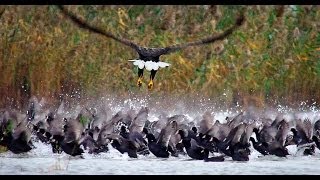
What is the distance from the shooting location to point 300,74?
8.58 ft

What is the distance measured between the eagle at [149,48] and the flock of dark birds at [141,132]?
170 millimetres

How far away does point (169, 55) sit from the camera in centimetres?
261

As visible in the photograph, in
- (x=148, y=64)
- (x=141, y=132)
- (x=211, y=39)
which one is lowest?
(x=141, y=132)

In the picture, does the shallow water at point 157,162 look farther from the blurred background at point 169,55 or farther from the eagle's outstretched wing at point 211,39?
the eagle's outstretched wing at point 211,39

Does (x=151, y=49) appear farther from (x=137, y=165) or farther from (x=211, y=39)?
(x=137, y=165)

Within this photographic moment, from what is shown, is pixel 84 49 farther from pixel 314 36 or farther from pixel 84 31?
pixel 314 36

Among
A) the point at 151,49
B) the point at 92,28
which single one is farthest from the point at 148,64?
the point at 92,28

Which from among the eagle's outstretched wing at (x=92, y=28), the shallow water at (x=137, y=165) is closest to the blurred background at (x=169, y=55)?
the eagle's outstretched wing at (x=92, y=28)

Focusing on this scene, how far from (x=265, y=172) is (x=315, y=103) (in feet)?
1.13

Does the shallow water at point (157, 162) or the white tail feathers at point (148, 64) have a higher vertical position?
the white tail feathers at point (148, 64)

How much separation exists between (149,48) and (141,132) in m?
0.34

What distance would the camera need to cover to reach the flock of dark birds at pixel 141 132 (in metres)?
2.62
